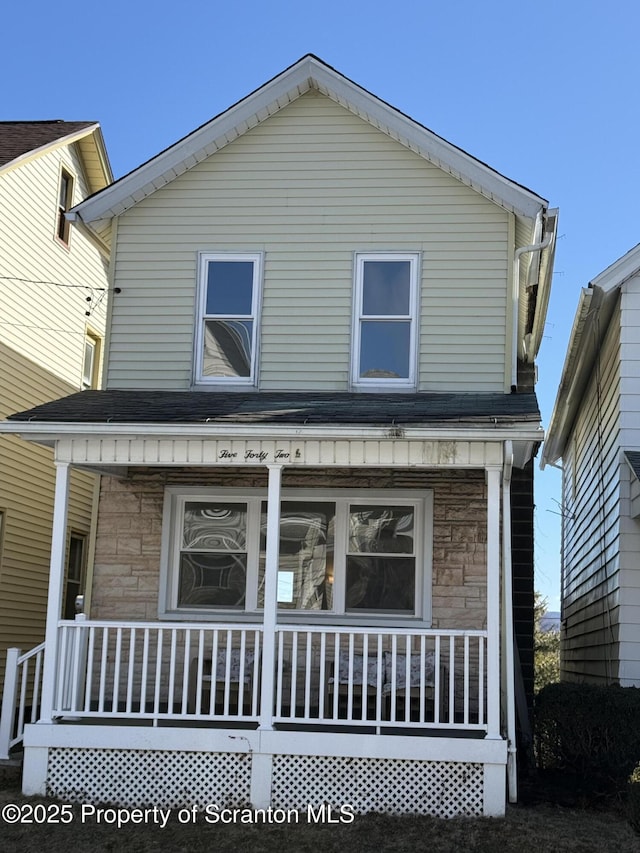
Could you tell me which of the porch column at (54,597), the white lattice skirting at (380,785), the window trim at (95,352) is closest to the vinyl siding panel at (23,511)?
the window trim at (95,352)

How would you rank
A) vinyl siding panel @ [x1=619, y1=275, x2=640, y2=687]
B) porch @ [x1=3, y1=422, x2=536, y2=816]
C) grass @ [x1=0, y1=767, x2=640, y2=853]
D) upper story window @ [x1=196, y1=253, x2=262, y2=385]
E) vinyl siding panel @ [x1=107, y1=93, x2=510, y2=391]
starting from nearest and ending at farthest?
grass @ [x1=0, y1=767, x2=640, y2=853] → porch @ [x1=3, y1=422, x2=536, y2=816] → vinyl siding panel @ [x1=619, y1=275, x2=640, y2=687] → vinyl siding panel @ [x1=107, y1=93, x2=510, y2=391] → upper story window @ [x1=196, y1=253, x2=262, y2=385]

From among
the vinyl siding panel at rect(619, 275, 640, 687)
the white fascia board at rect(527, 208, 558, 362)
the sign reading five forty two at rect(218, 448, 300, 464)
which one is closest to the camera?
the sign reading five forty two at rect(218, 448, 300, 464)

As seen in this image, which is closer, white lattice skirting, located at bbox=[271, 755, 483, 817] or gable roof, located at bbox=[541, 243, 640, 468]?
white lattice skirting, located at bbox=[271, 755, 483, 817]

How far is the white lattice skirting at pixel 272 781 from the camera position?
8906 mm

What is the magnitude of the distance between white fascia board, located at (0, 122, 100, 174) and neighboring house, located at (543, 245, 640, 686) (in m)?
8.02

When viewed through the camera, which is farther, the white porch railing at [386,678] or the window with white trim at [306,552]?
the window with white trim at [306,552]

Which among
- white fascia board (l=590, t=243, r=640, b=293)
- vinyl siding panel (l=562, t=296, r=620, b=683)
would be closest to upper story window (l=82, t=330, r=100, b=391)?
vinyl siding panel (l=562, t=296, r=620, b=683)

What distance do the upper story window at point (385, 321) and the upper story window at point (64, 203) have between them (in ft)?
22.9

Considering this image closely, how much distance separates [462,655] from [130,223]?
6.05 m

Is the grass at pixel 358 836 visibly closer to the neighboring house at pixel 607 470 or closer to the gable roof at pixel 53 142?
the neighboring house at pixel 607 470

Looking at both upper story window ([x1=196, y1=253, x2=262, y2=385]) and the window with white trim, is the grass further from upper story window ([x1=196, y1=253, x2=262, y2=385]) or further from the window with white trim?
upper story window ([x1=196, y1=253, x2=262, y2=385])

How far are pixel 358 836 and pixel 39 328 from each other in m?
10.1

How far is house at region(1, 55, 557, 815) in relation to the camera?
921 cm

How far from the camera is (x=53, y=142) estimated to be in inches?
624
